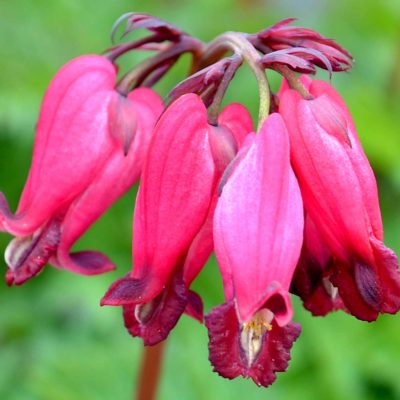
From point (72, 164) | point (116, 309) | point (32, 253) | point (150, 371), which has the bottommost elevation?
point (116, 309)

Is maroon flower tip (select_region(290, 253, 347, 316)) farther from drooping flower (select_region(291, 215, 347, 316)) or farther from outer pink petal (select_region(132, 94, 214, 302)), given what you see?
outer pink petal (select_region(132, 94, 214, 302))

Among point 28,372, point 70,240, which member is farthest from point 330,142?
point 28,372

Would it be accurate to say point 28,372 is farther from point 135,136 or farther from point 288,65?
point 288,65

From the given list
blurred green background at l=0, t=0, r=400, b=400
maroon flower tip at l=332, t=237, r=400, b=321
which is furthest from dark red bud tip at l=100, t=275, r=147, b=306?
blurred green background at l=0, t=0, r=400, b=400

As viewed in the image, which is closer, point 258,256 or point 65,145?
point 258,256

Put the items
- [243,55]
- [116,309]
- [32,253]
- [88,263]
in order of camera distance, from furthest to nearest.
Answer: [116,309] → [88,263] → [32,253] → [243,55]

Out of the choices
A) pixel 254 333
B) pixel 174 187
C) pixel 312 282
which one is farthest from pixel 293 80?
pixel 254 333

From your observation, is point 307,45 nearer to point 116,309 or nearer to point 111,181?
point 111,181
